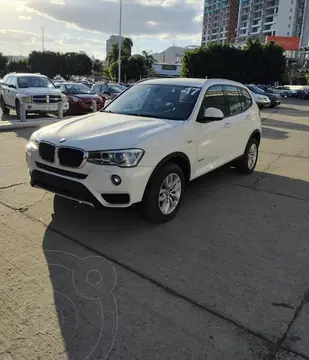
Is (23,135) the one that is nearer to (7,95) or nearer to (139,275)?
(7,95)

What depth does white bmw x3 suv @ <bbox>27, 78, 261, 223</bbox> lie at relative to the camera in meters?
3.78

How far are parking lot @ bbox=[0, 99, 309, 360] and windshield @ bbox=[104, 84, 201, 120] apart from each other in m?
1.34

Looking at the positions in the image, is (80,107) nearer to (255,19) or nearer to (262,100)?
(262,100)

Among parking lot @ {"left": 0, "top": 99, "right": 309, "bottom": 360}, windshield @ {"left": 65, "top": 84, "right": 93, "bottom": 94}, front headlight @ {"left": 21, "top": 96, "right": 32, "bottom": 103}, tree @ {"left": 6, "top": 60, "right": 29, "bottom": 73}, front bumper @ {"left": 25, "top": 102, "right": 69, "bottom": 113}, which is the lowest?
parking lot @ {"left": 0, "top": 99, "right": 309, "bottom": 360}

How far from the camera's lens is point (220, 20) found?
153500 mm

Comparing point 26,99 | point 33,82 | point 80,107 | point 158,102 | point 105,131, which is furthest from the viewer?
point 80,107

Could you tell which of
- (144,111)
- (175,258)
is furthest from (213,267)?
(144,111)

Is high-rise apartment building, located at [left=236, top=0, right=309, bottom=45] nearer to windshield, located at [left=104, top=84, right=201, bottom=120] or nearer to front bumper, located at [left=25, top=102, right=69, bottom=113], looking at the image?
front bumper, located at [left=25, top=102, right=69, bottom=113]

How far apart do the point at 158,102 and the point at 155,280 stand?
2.71 m

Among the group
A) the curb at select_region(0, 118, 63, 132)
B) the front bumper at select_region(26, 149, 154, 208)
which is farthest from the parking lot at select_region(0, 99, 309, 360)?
the curb at select_region(0, 118, 63, 132)

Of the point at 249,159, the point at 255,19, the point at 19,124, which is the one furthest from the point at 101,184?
the point at 255,19

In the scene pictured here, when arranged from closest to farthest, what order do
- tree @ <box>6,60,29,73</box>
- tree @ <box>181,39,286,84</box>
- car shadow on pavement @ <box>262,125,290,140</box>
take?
1. car shadow on pavement @ <box>262,125,290,140</box>
2. tree @ <box>181,39,286,84</box>
3. tree @ <box>6,60,29,73</box>

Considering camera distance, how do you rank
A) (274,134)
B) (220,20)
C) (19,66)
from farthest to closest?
1. (220,20)
2. (19,66)
3. (274,134)

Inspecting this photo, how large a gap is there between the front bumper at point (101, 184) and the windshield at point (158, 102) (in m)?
1.20
